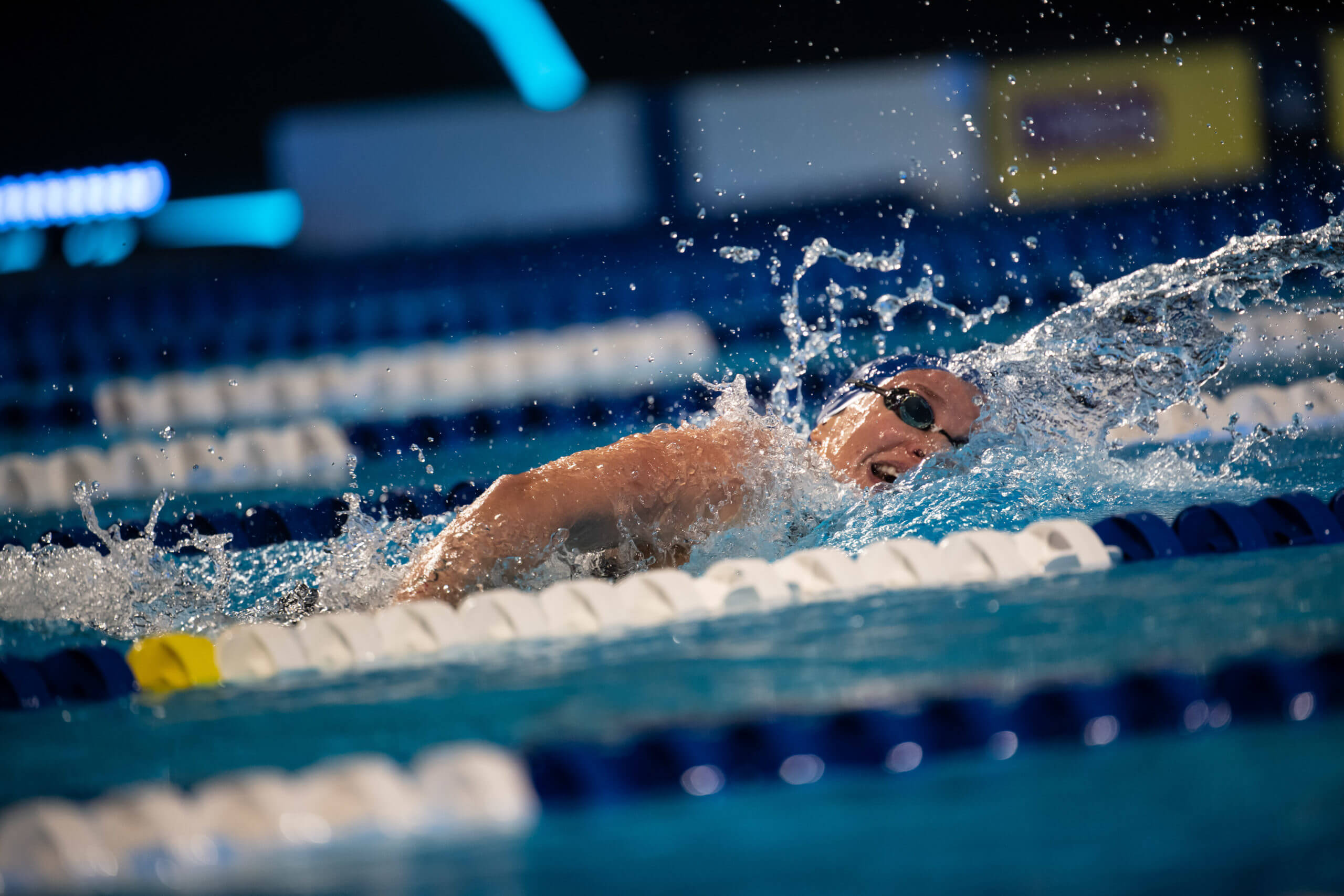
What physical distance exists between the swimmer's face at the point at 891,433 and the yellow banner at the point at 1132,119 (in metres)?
4.46

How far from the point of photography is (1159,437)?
12.1 feet

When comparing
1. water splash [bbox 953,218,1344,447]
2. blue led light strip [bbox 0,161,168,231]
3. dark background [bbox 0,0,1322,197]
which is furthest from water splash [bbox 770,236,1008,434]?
blue led light strip [bbox 0,161,168,231]

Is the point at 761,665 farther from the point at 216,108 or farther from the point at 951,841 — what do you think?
the point at 216,108

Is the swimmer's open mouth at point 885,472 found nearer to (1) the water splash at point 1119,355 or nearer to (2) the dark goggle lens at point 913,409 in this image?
(2) the dark goggle lens at point 913,409

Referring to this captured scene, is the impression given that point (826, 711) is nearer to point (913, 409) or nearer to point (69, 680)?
point (69, 680)

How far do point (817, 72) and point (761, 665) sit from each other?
259 inches

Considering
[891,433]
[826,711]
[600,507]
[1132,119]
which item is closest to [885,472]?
[891,433]

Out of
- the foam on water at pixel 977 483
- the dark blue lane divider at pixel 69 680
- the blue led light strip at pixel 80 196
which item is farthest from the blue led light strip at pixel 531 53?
the dark blue lane divider at pixel 69 680

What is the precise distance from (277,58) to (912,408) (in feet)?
20.1

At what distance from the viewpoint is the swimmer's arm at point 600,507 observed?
220 centimetres

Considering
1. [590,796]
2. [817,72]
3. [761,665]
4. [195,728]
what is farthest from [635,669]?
[817,72]

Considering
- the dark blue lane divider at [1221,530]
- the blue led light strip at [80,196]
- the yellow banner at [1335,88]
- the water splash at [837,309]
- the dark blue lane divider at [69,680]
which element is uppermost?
the blue led light strip at [80,196]

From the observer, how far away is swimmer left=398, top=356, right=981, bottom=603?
7.28 feet

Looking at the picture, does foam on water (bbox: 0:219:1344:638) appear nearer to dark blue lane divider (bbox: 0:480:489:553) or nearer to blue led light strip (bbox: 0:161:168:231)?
dark blue lane divider (bbox: 0:480:489:553)
